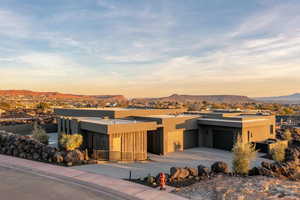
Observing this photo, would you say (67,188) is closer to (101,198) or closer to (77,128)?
(101,198)

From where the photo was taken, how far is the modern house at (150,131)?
2147cm

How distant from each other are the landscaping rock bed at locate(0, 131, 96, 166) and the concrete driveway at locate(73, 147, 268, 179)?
1.32m

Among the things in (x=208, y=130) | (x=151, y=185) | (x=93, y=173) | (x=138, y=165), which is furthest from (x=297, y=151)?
(x=93, y=173)

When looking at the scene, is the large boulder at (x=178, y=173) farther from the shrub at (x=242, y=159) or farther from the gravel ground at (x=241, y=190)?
the shrub at (x=242, y=159)

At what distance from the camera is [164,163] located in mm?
20875

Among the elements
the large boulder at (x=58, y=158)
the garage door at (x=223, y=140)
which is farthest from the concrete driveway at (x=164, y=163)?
the large boulder at (x=58, y=158)

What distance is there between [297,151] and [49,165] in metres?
22.4

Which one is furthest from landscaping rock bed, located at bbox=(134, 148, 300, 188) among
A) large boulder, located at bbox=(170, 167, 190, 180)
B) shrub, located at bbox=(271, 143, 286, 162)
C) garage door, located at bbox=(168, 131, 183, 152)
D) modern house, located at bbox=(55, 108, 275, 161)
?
garage door, located at bbox=(168, 131, 183, 152)

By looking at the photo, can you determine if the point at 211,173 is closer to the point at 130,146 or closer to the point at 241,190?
the point at 241,190

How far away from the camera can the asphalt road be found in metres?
11.7

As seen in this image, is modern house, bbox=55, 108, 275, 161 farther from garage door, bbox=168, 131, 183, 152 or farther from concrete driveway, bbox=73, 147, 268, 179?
concrete driveway, bbox=73, 147, 268, 179

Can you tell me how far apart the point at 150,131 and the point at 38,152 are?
11627 mm

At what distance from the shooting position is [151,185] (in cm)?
1357

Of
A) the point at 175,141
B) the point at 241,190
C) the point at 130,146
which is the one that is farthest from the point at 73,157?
the point at 175,141
